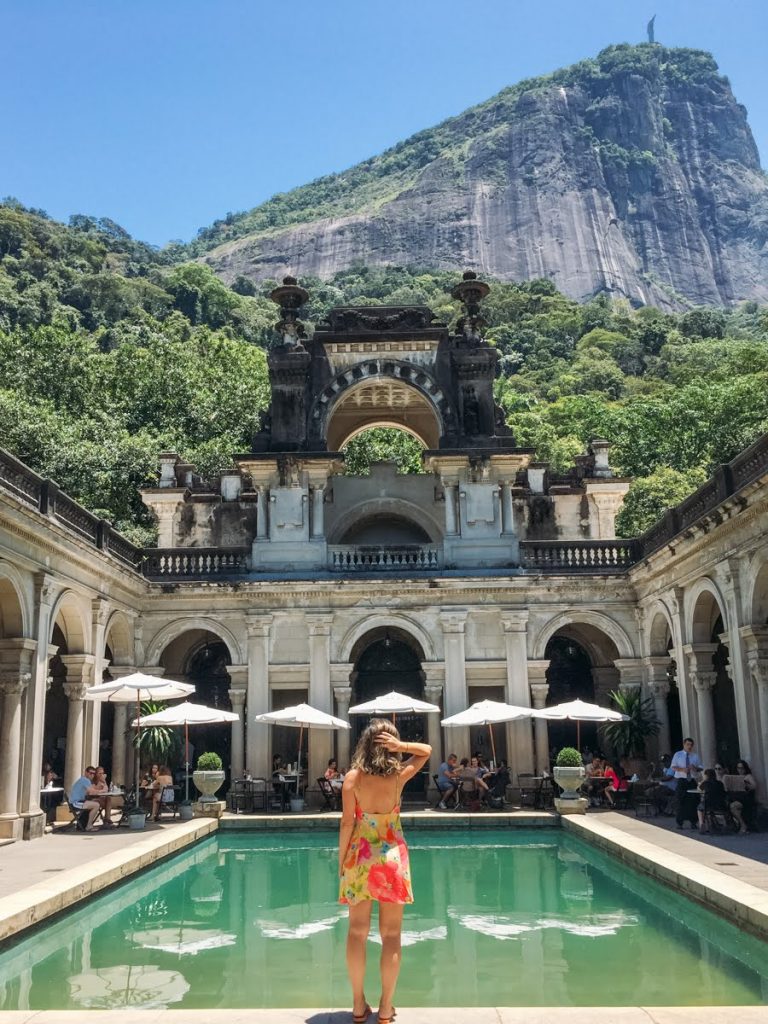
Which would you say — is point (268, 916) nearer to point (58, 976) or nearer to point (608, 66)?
point (58, 976)

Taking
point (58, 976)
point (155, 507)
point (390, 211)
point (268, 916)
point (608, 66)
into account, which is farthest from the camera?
point (608, 66)

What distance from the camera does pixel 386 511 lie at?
26.7 metres

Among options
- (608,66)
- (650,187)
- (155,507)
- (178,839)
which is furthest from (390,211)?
(178,839)

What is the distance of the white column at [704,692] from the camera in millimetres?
19578

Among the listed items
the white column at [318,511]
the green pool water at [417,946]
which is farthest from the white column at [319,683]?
the green pool water at [417,946]

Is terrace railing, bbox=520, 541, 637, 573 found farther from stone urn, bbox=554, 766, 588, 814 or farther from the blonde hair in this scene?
the blonde hair

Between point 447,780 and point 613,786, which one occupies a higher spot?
point 447,780

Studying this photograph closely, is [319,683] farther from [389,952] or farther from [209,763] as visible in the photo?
[389,952]

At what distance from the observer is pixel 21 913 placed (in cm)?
866

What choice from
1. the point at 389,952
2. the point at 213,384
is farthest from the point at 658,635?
the point at 213,384

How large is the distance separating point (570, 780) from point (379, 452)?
2618 cm

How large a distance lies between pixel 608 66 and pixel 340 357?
629ft

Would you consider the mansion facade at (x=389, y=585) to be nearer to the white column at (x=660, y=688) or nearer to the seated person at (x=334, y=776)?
the white column at (x=660, y=688)

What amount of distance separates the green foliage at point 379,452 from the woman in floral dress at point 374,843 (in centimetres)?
3627
